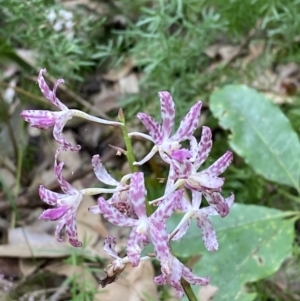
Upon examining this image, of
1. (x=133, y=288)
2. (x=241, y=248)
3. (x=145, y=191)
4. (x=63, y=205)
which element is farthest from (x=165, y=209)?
(x=133, y=288)

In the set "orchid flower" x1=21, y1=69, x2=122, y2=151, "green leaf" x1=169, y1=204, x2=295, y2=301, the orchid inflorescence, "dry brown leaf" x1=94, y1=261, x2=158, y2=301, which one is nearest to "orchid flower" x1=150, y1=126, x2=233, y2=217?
the orchid inflorescence

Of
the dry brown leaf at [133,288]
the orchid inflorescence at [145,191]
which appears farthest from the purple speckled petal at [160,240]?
the dry brown leaf at [133,288]

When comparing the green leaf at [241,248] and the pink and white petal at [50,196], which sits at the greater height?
the pink and white petal at [50,196]

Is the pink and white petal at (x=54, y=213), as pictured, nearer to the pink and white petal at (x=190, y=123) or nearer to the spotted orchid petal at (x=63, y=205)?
the spotted orchid petal at (x=63, y=205)

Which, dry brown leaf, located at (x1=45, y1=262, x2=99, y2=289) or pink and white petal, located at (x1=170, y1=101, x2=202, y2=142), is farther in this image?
dry brown leaf, located at (x1=45, y1=262, x2=99, y2=289)

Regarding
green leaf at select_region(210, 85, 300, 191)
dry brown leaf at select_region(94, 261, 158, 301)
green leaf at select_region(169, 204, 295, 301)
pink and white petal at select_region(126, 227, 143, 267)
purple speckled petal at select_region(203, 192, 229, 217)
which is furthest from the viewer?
green leaf at select_region(210, 85, 300, 191)

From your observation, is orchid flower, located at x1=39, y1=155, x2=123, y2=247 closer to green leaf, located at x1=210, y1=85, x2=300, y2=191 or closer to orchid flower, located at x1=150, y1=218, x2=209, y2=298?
orchid flower, located at x1=150, y1=218, x2=209, y2=298
